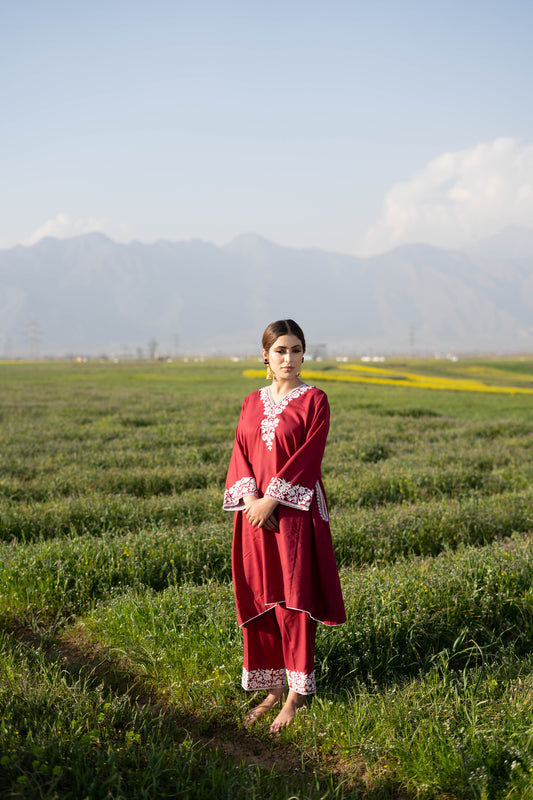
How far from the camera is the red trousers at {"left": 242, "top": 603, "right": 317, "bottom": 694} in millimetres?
3781

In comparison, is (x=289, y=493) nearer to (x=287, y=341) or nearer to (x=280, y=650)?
(x=287, y=341)

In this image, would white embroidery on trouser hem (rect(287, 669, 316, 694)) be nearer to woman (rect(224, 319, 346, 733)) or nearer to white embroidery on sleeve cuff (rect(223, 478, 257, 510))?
woman (rect(224, 319, 346, 733))

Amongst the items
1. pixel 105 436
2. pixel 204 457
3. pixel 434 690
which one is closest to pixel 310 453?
pixel 434 690

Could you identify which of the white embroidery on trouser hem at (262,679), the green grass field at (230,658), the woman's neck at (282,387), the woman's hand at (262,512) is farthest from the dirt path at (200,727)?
the woman's neck at (282,387)

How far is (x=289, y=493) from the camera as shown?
12.0ft

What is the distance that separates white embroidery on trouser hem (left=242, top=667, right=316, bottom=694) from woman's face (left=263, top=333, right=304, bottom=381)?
1.98 meters

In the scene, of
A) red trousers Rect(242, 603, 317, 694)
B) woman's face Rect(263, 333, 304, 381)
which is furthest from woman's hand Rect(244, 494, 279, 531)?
woman's face Rect(263, 333, 304, 381)

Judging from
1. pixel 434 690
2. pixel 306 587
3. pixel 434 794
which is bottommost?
pixel 434 794

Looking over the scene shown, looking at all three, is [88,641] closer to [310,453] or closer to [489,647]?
[310,453]

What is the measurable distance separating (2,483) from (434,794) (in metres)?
8.01

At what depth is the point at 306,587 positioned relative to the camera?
368 centimetres

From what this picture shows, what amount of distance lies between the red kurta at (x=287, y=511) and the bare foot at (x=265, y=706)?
570 mm

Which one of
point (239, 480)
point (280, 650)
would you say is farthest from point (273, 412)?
point (280, 650)

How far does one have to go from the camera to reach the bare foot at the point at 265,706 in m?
3.81
